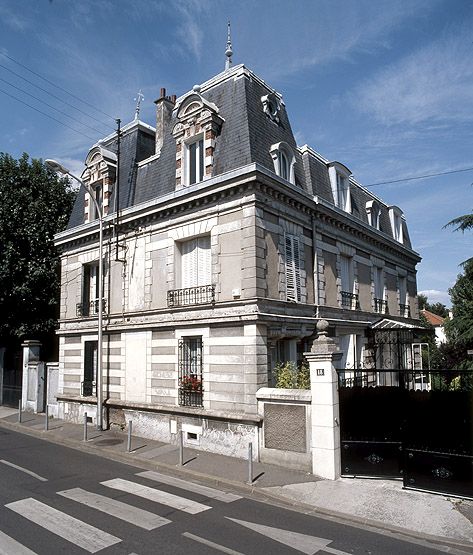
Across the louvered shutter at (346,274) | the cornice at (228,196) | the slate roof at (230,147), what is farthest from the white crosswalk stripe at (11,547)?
the louvered shutter at (346,274)

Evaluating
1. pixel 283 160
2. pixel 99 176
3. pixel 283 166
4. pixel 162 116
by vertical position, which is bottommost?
pixel 283 166

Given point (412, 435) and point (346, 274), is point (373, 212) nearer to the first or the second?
point (346, 274)

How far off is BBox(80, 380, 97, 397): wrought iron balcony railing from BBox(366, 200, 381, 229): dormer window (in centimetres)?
1396

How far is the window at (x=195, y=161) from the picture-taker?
14.4 meters

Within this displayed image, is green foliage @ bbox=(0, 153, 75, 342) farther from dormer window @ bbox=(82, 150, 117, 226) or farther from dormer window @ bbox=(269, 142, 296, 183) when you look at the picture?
dormer window @ bbox=(269, 142, 296, 183)

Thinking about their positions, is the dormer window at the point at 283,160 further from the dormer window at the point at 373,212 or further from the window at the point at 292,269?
the dormer window at the point at 373,212

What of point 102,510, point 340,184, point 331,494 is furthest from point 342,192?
point 102,510

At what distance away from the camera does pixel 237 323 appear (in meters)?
12.3

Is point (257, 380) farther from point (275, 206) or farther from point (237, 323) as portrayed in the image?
point (275, 206)

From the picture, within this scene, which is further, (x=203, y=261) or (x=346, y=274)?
(x=346, y=274)

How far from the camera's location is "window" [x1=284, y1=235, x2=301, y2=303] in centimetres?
1377

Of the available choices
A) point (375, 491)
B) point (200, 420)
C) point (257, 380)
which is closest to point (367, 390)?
point (375, 491)

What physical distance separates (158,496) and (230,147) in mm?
9745

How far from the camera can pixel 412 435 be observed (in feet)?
30.5
